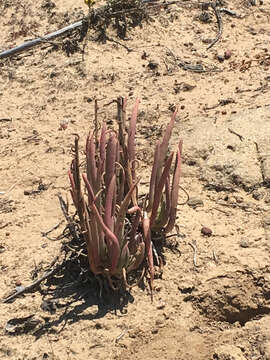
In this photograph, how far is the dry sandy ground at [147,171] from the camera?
3090 mm

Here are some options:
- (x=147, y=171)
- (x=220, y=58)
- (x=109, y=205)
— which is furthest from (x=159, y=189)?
(x=220, y=58)

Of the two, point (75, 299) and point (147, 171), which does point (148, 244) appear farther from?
point (147, 171)

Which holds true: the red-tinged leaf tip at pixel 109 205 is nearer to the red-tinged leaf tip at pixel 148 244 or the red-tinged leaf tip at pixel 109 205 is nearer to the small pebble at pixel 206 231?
the red-tinged leaf tip at pixel 148 244

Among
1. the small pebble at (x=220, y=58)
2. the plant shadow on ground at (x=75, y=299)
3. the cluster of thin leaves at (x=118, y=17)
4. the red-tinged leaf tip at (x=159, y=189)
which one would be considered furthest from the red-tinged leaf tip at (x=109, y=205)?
the cluster of thin leaves at (x=118, y=17)

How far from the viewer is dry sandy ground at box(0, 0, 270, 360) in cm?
309

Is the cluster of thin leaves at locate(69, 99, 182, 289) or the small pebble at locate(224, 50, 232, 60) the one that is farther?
the small pebble at locate(224, 50, 232, 60)

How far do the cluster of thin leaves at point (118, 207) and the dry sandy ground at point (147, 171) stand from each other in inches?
9.2

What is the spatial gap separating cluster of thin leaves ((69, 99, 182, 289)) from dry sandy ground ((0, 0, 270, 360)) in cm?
23

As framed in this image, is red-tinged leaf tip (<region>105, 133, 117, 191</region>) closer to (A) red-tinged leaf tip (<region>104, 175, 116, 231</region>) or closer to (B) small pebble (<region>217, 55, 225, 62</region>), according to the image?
(A) red-tinged leaf tip (<region>104, 175, 116, 231</region>)

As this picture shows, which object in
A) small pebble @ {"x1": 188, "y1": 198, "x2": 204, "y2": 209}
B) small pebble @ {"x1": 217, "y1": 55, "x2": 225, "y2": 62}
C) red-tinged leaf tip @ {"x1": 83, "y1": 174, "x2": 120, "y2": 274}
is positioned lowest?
small pebble @ {"x1": 188, "y1": 198, "x2": 204, "y2": 209}

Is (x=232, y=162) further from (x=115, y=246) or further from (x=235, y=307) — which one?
(x=115, y=246)

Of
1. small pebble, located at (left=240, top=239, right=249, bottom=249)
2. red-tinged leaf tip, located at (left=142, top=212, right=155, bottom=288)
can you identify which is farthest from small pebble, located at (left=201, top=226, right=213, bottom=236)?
red-tinged leaf tip, located at (left=142, top=212, right=155, bottom=288)

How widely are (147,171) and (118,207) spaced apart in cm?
97

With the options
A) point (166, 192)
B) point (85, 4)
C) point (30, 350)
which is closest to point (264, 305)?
point (166, 192)
